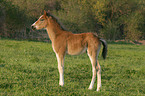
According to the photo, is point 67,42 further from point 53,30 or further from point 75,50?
point 53,30

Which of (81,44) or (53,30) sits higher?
(53,30)

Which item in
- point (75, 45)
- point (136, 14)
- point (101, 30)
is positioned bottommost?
point (101, 30)

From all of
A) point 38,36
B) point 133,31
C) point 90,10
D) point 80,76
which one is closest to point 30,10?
point 38,36

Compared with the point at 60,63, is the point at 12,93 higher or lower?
lower

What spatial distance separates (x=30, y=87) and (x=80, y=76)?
376 centimetres

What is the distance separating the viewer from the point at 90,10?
55094 mm

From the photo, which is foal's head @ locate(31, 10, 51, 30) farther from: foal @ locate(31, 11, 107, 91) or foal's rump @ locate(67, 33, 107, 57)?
foal's rump @ locate(67, 33, 107, 57)

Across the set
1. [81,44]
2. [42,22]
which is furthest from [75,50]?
[42,22]

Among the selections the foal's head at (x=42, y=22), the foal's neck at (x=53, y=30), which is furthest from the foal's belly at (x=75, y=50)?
the foal's head at (x=42, y=22)

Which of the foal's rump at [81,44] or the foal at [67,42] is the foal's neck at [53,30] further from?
the foal's rump at [81,44]

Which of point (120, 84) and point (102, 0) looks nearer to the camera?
point (120, 84)

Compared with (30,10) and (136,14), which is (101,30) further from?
(30,10)

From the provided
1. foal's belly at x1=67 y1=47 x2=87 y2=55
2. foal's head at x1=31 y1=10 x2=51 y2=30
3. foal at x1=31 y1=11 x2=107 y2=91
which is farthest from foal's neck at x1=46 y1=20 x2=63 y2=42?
foal's belly at x1=67 y1=47 x2=87 y2=55

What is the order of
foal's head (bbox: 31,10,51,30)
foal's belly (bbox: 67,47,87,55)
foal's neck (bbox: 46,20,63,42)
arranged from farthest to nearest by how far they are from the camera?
foal's neck (bbox: 46,20,63,42) < foal's head (bbox: 31,10,51,30) < foal's belly (bbox: 67,47,87,55)
